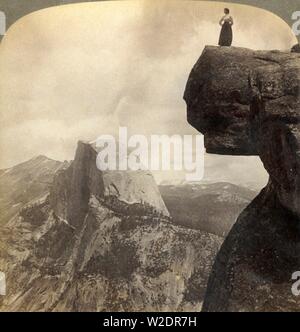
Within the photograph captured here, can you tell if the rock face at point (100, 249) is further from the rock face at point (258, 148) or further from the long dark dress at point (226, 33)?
the long dark dress at point (226, 33)

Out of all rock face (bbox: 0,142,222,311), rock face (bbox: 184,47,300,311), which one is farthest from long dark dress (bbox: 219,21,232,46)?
rock face (bbox: 0,142,222,311)

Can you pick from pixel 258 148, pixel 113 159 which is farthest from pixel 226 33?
pixel 258 148

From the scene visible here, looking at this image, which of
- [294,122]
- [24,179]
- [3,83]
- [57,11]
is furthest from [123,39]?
[294,122]

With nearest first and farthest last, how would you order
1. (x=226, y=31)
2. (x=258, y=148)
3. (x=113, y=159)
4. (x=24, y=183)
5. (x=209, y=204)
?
(x=258, y=148), (x=226, y=31), (x=113, y=159), (x=24, y=183), (x=209, y=204)

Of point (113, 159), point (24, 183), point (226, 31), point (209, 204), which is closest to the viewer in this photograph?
point (226, 31)

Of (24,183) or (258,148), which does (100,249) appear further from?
(258,148)

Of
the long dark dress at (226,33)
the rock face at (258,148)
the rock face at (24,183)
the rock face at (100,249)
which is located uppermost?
the long dark dress at (226,33)

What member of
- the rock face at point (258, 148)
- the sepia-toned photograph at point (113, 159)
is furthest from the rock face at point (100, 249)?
the rock face at point (258, 148)
